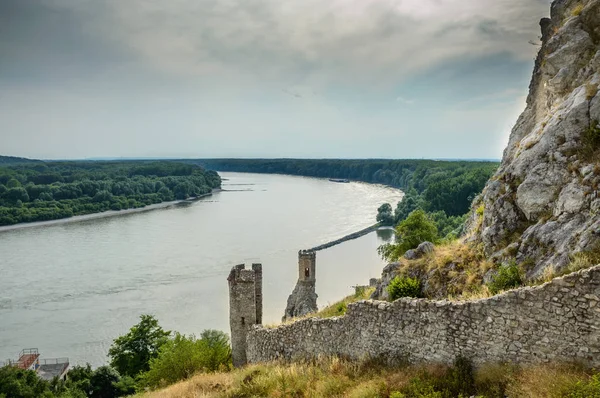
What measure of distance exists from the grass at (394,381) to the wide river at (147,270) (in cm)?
1996

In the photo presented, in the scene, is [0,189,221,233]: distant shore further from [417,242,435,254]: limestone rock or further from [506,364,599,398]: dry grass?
[506,364,599,398]: dry grass

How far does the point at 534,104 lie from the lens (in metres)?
14.2

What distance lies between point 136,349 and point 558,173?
22.8 meters

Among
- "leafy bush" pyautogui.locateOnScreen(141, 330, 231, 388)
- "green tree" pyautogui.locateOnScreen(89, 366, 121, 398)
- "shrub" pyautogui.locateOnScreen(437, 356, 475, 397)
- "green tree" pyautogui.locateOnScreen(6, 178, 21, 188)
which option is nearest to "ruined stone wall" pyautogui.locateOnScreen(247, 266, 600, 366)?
"shrub" pyautogui.locateOnScreen(437, 356, 475, 397)

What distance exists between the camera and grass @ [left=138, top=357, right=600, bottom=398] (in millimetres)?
6141

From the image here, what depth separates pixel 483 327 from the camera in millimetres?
7320

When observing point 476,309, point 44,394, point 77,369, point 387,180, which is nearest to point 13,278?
point 77,369

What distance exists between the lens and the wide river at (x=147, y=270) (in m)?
30.6

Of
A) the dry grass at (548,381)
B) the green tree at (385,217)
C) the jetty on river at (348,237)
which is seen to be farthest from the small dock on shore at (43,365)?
the green tree at (385,217)

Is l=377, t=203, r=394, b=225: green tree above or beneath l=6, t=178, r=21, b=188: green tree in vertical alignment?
beneath

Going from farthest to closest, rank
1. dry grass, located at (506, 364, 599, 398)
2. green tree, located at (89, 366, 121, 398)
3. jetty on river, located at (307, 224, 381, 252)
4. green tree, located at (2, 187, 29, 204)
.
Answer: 1. green tree, located at (2, 187, 29, 204)
2. jetty on river, located at (307, 224, 381, 252)
3. green tree, located at (89, 366, 121, 398)
4. dry grass, located at (506, 364, 599, 398)

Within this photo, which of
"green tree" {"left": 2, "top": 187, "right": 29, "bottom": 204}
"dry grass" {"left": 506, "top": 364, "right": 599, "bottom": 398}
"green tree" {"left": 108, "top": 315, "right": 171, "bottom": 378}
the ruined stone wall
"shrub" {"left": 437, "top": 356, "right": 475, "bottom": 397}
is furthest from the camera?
Result: "green tree" {"left": 2, "top": 187, "right": 29, "bottom": 204}

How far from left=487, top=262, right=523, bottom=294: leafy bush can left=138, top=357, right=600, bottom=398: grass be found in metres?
2.08

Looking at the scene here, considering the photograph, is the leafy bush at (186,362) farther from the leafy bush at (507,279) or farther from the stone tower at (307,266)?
the leafy bush at (507,279)
